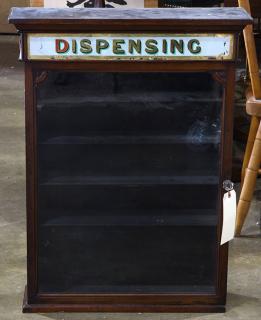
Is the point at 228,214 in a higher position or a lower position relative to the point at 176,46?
lower

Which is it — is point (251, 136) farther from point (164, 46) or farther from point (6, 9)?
point (6, 9)

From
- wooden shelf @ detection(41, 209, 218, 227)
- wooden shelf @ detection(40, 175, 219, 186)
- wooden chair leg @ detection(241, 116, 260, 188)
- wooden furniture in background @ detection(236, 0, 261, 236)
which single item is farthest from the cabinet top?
wooden chair leg @ detection(241, 116, 260, 188)

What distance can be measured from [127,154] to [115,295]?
0.55 m

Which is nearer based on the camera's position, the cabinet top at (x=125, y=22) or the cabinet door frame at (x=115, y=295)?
the cabinet top at (x=125, y=22)

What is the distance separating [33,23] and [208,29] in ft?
1.96

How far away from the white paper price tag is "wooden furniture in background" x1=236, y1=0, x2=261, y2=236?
80cm

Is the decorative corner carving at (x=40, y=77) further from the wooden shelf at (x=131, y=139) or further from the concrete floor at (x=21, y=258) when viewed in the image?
the concrete floor at (x=21, y=258)

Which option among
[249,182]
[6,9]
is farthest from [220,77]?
[6,9]

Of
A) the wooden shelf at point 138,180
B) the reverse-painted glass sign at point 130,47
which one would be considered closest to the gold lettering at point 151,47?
the reverse-painted glass sign at point 130,47

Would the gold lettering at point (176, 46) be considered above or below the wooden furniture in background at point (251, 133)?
above

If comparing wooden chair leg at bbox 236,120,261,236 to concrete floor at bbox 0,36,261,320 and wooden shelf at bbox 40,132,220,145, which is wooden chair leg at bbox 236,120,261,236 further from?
wooden shelf at bbox 40,132,220,145

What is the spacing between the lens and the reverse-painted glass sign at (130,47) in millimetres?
2930

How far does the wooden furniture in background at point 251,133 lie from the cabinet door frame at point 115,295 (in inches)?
30.9

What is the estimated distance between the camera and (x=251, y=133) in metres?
4.12
